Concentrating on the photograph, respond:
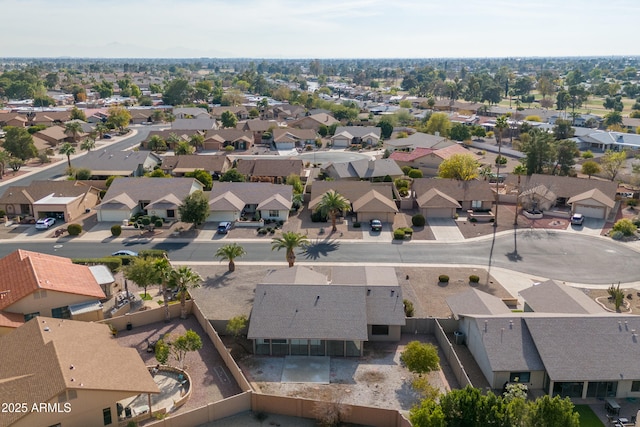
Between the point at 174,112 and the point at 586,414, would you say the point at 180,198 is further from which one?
the point at 174,112

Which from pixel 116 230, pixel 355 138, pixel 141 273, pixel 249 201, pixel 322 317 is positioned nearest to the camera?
pixel 322 317

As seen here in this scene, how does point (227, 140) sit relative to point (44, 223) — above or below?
above

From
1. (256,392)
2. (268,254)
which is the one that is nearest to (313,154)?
(268,254)

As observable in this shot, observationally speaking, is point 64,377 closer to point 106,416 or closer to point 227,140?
point 106,416

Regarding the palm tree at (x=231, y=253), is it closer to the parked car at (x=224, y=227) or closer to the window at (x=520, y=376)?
the parked car at (x=224, y=227)

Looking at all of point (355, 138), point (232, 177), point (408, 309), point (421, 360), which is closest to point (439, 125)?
point (355, 138)

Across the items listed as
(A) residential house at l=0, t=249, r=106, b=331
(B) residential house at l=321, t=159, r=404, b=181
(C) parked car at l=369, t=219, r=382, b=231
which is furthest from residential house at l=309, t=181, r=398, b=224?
(A) residential house at l=0, t=249, r=106, b=331

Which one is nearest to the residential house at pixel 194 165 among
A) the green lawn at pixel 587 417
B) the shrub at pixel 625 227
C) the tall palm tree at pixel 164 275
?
the tall palm tree at pixel 164 275

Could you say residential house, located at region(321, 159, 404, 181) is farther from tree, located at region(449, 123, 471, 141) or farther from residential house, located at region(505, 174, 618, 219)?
tree, located at region(449, 123, 471, 141)
